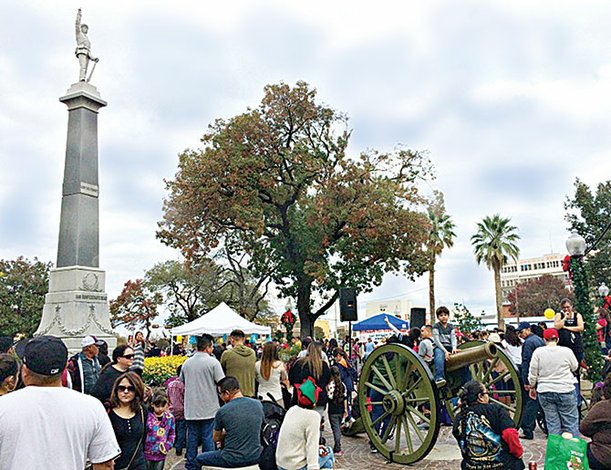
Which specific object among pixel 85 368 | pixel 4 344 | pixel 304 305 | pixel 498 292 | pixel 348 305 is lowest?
pixel 85 368

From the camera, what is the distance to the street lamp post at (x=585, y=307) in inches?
385

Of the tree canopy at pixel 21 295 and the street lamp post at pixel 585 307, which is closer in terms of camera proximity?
the street lamp post at pixel 585 307

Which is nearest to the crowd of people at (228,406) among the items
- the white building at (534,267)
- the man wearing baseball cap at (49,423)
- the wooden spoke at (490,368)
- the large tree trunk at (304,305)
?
the man wearing baseball cap at (49,423)

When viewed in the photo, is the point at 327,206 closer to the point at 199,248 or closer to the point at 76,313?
the point at 199,248

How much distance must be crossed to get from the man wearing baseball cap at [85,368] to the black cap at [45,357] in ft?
13.7

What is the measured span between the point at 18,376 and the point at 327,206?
20377 millimetres

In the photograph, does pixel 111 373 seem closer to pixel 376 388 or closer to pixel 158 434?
pixel 158 434

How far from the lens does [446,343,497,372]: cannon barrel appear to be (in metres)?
6.98

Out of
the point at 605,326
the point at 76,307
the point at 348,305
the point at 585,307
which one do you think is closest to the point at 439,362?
the point at 585,307

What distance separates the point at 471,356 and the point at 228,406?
3536 mm

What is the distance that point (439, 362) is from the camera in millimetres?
8195

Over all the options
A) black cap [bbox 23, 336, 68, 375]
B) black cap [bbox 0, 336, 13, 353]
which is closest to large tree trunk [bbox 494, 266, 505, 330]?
black cap [bbox 0, 336, 13, 353]

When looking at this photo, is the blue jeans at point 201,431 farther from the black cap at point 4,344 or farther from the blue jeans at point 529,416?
the blue jeans at point 529,416

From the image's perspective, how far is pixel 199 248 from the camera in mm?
24938
